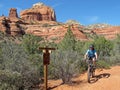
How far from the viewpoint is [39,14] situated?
140500 mm

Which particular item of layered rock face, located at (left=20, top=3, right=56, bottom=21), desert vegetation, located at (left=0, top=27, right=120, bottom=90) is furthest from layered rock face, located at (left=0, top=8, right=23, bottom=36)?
desert vegetation, located at (left=0, top=27, right=120, bottom=90)

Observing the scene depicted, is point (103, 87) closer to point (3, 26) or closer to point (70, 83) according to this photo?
point (70, 83)

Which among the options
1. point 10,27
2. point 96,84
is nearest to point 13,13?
point 10,27

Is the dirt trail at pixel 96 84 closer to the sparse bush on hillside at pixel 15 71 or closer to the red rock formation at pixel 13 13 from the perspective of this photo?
the sparse bush on hillside at pixel 15 71

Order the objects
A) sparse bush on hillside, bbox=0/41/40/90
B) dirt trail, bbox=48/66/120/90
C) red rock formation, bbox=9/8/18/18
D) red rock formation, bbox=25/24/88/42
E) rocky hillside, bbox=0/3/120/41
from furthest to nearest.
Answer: red rock formation, bbox=9/8/18/18
red rock formation, bbox=25/24/88/42
rocky hillside, bbox=0/3/120/41
dirt trail, bbox=48/66/120/90
sparse bush on hillside, bbox=0/41/40/90

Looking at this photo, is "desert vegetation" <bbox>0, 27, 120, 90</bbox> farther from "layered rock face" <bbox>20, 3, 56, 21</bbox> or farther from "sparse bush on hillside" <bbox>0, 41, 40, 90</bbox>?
"layered rock face" <bbox>20, 3, 56, 21</bbox>

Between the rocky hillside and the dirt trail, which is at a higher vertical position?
the rocky hillside

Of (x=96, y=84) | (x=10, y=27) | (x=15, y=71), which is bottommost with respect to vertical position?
(x=96, y=84)

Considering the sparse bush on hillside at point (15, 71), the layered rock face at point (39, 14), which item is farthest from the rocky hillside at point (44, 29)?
the sparse bush on hillside at point (15, 71)

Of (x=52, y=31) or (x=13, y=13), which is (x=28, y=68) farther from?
(x=13, y=13)

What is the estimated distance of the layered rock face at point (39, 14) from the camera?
135625mm

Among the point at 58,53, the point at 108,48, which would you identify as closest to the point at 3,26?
the point at 108,48

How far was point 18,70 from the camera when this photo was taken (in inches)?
536

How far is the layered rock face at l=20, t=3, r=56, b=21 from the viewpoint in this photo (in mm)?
135625
